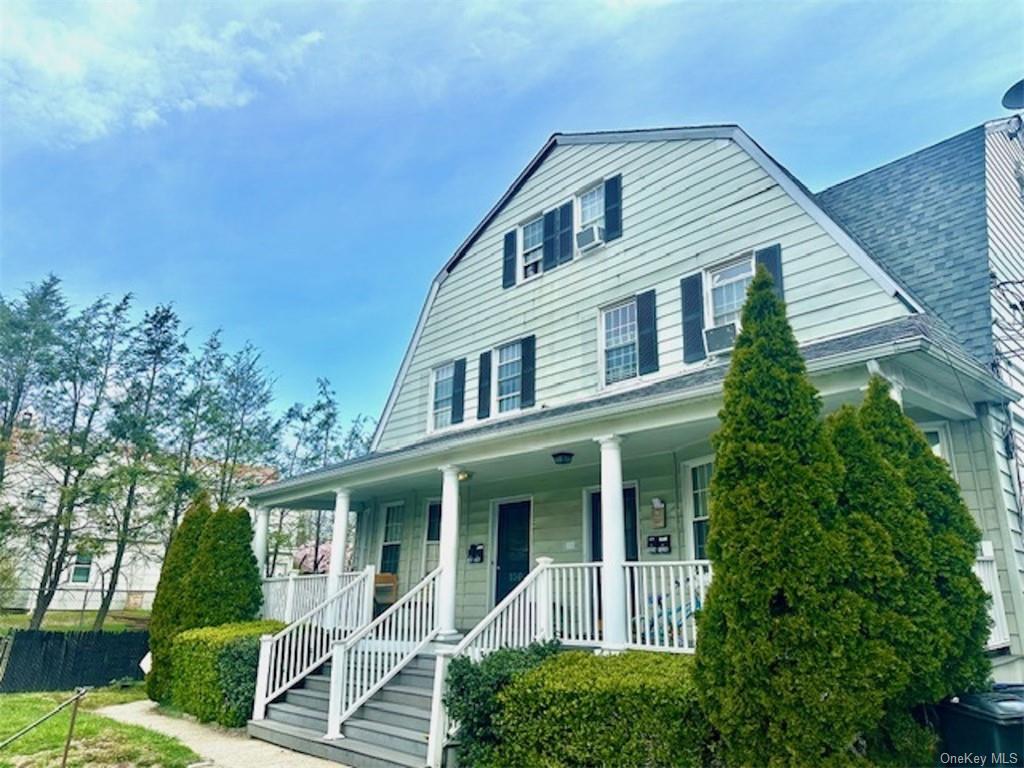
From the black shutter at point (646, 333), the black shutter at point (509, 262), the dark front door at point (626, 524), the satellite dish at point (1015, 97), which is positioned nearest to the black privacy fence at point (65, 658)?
the dark front door at point (626, 524)

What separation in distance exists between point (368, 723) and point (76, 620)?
68.6 ft

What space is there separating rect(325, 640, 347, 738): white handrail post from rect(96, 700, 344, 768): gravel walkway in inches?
13.4

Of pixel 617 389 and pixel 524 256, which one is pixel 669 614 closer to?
pixel 617 389

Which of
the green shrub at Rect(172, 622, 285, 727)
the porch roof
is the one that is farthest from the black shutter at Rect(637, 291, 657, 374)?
the green shrub at Rect(172, 622, 285, 727)

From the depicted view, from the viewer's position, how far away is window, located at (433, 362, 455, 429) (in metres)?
12.2

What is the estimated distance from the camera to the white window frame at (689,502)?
25.5 feet

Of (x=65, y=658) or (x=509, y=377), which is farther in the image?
(x=65, y=658)

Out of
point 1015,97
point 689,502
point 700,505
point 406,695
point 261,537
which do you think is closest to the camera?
point 406,695

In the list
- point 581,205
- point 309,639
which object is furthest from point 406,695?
point 581,205

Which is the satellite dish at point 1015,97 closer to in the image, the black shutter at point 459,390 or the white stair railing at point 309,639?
the black shutter at point 459,390

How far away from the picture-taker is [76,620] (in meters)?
22.0

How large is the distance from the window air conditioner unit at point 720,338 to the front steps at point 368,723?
17.5ft

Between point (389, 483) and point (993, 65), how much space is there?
34.0 ft

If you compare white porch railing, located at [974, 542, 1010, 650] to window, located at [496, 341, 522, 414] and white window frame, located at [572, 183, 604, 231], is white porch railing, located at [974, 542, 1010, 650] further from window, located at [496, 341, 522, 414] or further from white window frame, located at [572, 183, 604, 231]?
white window frame, located at [572, 183, 604, 231]
